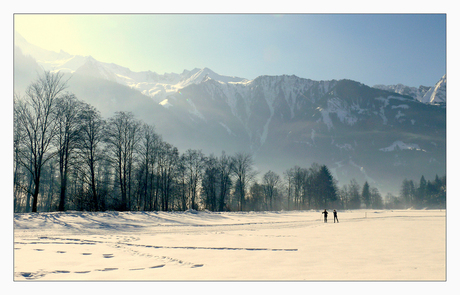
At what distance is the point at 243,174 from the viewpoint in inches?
2876

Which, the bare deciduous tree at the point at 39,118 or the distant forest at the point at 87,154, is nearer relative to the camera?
the bare deciduous tree at the point at 39,118

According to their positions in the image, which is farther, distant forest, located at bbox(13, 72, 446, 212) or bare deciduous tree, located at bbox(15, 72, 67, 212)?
distant forest, located at bbox(13, 72, 446, 212)

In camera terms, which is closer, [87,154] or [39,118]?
[39,118]

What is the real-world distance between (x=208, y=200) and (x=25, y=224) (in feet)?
166

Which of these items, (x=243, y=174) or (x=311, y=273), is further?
(x=243, y=174)

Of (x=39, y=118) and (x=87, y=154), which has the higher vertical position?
(x=39, y=118)
